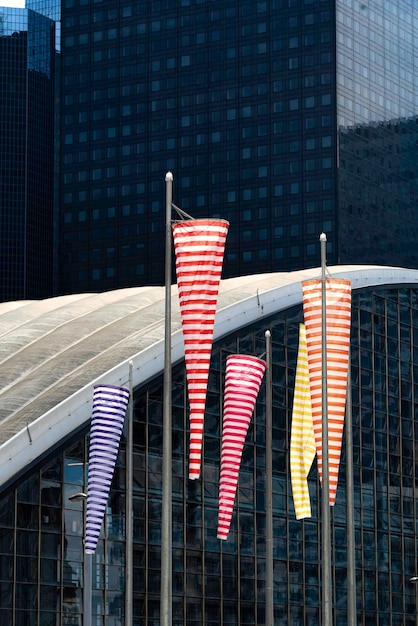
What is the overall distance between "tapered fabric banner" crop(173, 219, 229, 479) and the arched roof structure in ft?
63.7

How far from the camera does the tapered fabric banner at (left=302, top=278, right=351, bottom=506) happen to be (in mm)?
56562

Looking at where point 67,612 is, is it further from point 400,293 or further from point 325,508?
point 400,293

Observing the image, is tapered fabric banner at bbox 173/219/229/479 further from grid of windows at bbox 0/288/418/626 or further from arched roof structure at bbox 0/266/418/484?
grid of windows at bbox 0/288/418/626

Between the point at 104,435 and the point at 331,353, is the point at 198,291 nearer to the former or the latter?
the point at 331,353

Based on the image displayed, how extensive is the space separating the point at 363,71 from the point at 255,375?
142 metres

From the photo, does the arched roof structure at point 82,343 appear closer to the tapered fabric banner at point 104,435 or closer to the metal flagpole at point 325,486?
the tapered fabric banner at point 104,435

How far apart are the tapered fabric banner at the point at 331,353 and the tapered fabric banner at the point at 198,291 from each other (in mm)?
10111

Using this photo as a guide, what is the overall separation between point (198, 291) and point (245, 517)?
114 feet

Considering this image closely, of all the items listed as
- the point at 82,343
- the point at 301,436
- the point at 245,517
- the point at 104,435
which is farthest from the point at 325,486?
the point at 82,343

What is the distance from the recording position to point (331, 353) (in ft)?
188

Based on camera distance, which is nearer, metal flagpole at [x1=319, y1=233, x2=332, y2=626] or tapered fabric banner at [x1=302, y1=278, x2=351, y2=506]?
metal flagpole at [x1=319, y1=233, x2=332, y2=626]

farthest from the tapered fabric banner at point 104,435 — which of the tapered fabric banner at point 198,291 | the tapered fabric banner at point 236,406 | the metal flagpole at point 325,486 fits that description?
the tapered fabric banner at point 198,291

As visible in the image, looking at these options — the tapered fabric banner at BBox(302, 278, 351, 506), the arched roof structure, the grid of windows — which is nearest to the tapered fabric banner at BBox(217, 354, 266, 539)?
the tapered fabric banner at BBox(302, 278, 351, 506)

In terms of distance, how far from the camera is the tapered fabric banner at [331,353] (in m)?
56.6
